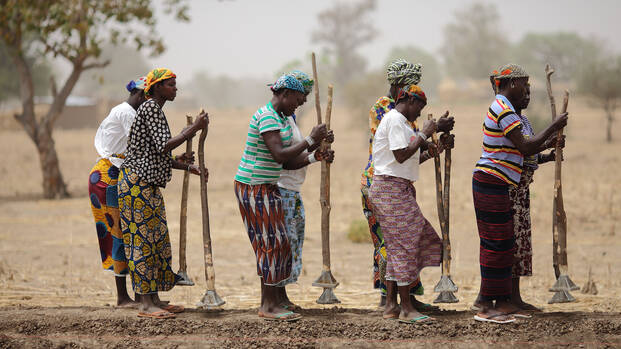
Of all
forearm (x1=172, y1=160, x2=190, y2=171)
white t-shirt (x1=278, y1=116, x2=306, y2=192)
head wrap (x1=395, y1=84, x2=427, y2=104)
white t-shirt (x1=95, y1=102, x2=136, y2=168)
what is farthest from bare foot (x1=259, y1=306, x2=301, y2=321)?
head wrap (x1=395, y1=84, x2=427, y2=104)

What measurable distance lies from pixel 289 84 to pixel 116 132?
1522 mm

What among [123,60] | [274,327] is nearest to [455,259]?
[274,327]

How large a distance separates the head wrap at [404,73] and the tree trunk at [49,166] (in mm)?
10893

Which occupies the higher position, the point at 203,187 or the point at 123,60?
the point at 123,60

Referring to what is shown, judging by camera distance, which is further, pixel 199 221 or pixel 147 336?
pixel 199 221

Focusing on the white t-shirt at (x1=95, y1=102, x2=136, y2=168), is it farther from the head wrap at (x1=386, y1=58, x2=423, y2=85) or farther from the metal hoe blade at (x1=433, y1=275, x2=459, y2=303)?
the metal hoe blade at (x1=433, y1=275, x2=459, y2=303)

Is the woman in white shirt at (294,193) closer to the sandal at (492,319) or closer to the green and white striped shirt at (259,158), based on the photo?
the green and white striped shirt at (259,158)

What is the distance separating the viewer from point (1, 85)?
116ft

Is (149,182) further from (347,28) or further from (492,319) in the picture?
(347,28)

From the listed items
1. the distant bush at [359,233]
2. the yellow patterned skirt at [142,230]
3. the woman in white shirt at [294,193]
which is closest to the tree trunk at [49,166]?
the distant bush at [359,233]

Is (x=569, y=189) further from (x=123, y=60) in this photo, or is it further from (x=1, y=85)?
(x=123, y=60)

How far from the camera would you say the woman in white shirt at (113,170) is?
5547mm

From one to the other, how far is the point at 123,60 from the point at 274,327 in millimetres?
101062

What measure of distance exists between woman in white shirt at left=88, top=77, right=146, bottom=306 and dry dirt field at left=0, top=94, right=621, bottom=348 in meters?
0.58
